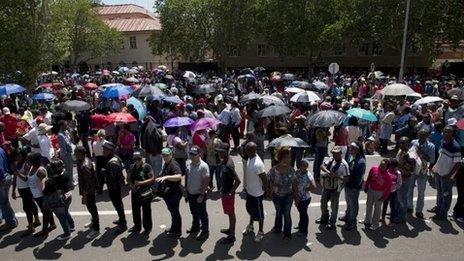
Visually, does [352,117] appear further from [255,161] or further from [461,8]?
[461,8]

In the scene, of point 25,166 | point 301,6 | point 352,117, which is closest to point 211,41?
point 301,6

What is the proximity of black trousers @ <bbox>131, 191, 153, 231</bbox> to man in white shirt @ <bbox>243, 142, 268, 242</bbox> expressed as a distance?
67.4 inches

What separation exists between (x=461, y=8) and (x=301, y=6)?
11891 mm

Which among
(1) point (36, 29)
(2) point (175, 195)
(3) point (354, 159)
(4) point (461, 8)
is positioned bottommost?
(2) point (175, 195)

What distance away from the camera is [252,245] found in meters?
7.15

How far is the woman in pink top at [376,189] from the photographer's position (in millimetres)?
7215

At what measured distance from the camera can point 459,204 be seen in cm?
796

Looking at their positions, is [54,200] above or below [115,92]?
below

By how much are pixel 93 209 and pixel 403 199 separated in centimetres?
546

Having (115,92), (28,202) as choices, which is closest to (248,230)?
(28,202)

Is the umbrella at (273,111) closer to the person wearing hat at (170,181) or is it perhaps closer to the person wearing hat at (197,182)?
the person wearing hat at (197,182)

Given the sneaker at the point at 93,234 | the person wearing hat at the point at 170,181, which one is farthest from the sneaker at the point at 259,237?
the sneaker at the point at 93,234

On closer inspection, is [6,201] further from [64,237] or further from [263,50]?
[263,50]

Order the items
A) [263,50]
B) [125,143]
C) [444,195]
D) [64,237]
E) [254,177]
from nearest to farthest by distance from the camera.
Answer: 1. [254,177]
2. [64,237]
3. [444,195]
4. [125,143]
5. [263,50]
